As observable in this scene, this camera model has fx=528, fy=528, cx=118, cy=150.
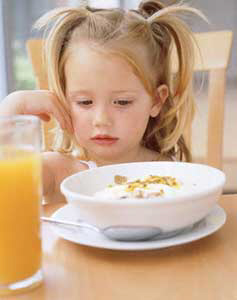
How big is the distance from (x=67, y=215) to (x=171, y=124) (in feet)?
2.25

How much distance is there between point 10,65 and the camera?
251 cm

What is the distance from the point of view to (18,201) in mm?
558

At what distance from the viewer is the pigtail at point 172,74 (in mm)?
1295

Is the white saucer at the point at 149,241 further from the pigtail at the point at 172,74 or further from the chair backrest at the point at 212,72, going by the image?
the chair backrest at the point at 212,72

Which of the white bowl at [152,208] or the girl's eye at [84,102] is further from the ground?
the girl's eye at [84,102]

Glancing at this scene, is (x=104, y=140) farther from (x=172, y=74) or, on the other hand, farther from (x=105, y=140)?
(x=172, y=74)

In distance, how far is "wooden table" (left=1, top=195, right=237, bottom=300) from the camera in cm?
55

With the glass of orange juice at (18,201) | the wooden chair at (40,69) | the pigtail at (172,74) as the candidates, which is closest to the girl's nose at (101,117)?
the pigtail at (172,74)

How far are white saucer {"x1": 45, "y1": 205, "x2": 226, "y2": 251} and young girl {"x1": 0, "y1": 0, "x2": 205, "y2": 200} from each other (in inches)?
18.2

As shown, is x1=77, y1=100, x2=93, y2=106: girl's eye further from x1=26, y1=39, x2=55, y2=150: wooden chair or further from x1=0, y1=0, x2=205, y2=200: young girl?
x1=26, y1=39, x2=55, y2=150: wooden chair

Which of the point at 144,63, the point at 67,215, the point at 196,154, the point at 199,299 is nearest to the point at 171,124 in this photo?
the point at 144,63

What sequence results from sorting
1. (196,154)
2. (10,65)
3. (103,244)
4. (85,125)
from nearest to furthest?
(103,244), (85,125), (10,65), (196,154)

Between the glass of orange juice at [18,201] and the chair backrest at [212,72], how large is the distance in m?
0.95

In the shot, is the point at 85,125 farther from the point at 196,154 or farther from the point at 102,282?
the point at 196,154
